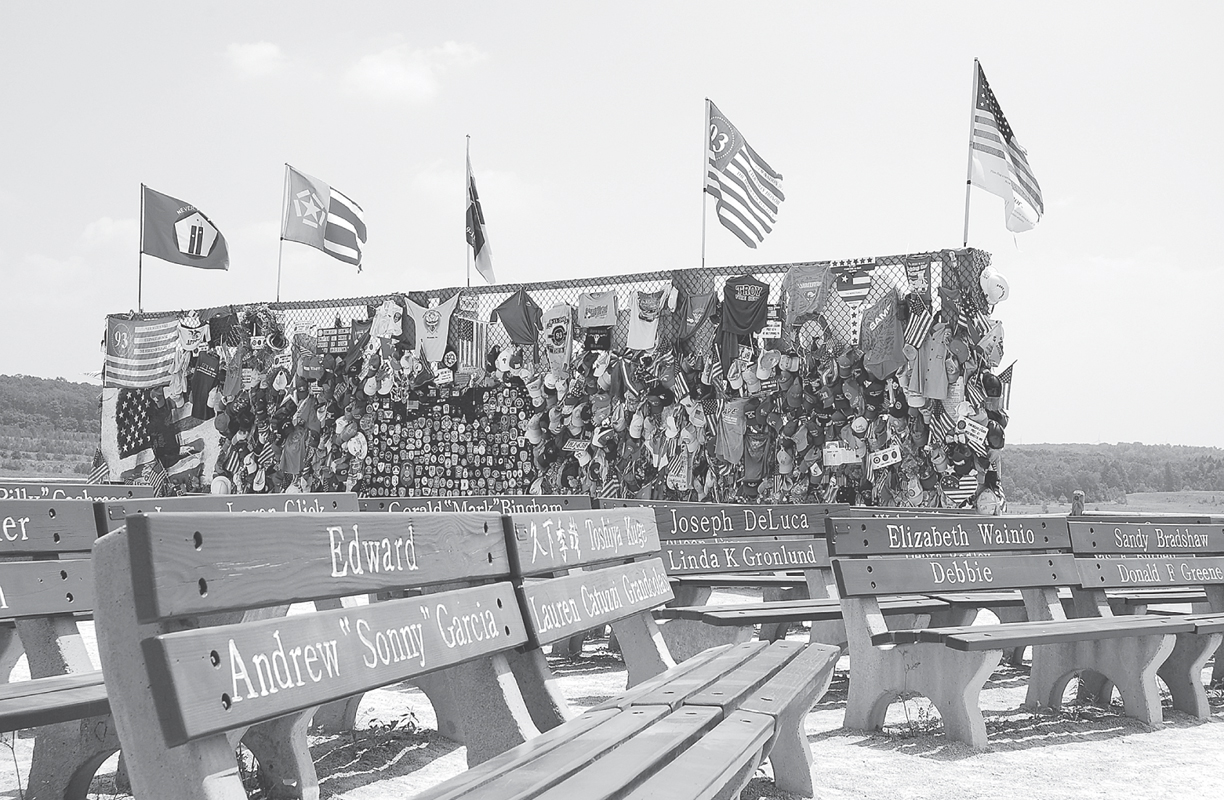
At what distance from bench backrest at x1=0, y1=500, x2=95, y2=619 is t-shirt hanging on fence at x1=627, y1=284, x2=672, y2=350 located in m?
8.43

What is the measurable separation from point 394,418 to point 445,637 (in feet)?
37.3

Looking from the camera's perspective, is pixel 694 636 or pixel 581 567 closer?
pixel 581 567

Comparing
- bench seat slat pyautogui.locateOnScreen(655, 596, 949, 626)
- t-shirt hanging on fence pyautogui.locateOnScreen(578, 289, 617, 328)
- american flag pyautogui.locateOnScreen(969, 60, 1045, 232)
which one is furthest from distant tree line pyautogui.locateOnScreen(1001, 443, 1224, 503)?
bench seat slat pyautogui.locateOnScreen(655, 596, 949, 626)

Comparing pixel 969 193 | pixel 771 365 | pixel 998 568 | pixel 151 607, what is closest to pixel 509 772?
pixel 151 607

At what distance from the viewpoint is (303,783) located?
307 centimetres

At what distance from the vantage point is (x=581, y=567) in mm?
3447

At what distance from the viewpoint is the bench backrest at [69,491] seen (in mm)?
6832

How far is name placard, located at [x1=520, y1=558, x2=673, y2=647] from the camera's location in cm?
285

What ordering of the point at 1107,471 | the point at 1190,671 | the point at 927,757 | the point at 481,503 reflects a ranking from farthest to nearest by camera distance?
1. the point at 1107,471
2. the point at 481,503
3. the point at 1190,671
4. the point at 927,757

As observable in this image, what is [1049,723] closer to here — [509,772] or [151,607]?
[509,772]

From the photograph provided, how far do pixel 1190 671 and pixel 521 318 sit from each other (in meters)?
8.61

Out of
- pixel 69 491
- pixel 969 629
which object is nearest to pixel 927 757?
pixel 969 629

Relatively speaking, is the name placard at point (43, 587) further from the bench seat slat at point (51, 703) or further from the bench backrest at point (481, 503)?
the bench backrest at point (481, 503)

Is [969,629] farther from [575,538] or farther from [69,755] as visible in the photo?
[69,755]
